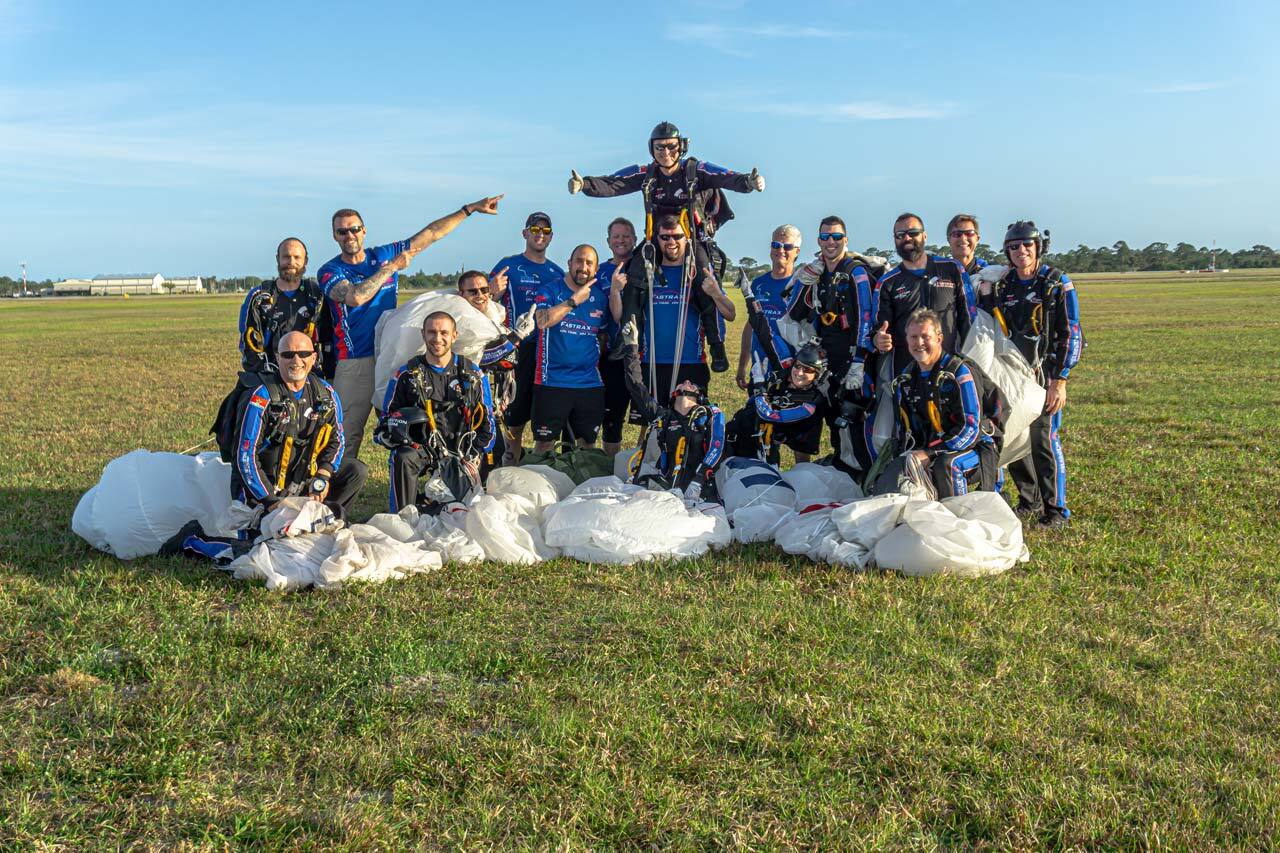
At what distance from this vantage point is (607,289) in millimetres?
7449

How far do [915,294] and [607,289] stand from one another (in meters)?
2.20

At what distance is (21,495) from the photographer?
7.40 meters

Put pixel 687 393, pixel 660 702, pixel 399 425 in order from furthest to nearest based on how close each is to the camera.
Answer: pixel 687 393
pixel 399 425
pixel 660 702

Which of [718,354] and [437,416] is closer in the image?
[437,416]

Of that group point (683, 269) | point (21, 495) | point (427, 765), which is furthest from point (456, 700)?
point (21, 495)

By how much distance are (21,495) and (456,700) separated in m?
A: 5.29

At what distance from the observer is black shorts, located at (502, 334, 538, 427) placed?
25.0ft

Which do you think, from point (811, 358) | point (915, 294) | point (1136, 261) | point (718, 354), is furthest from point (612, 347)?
point (1136, 261)

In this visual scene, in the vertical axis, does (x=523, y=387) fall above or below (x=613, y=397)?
above

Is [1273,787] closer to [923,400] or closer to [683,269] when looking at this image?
[923,400]

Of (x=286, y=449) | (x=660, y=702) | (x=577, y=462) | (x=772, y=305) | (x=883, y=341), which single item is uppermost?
(x=772, y=305)

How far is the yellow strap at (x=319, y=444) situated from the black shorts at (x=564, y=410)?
1.80m

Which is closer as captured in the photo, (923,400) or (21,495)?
(923,400)

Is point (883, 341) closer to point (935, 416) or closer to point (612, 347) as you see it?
point (935, 416)
